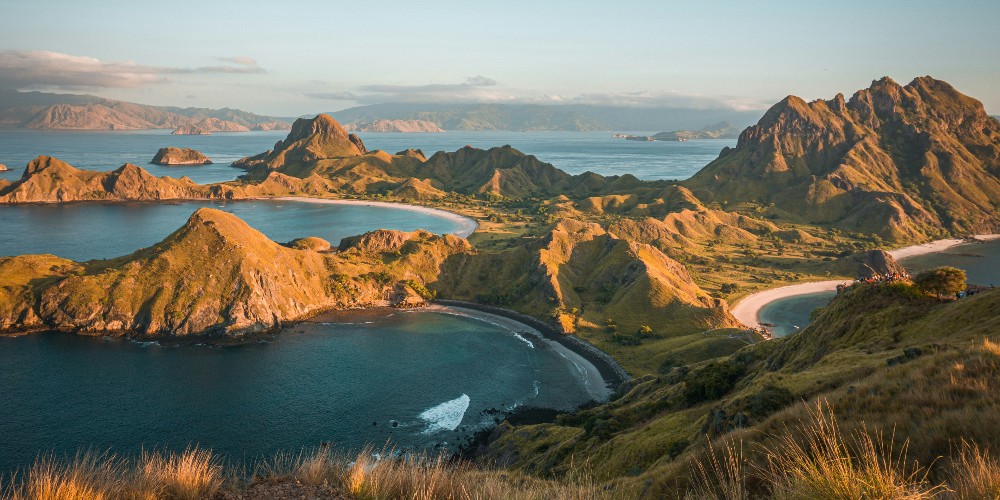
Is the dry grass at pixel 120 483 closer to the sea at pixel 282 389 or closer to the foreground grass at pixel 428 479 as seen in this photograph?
the foreground grass at pixel 428 479

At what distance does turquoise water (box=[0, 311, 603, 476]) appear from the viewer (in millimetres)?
84000

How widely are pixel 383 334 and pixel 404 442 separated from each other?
49.7m

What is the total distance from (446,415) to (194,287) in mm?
78612

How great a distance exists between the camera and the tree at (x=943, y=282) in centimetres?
5075

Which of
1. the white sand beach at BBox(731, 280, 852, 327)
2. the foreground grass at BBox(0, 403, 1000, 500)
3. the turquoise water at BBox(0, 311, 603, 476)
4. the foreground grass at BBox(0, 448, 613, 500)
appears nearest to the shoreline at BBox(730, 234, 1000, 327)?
the white sand beach at BBox(731, 280, 852, 327)

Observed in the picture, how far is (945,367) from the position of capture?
20.5m

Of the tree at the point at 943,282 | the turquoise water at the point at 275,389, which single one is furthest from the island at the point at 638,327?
the turquoise water at the point at 275,389

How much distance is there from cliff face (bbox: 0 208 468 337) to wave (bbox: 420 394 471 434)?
5725 centimetres

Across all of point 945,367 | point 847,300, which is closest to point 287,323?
point 847,300

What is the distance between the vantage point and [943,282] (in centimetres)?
5128

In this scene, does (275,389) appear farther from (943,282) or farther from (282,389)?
→ (943,282)

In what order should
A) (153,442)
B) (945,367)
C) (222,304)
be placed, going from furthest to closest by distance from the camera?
(222,304)
(153,442)
(945,367)

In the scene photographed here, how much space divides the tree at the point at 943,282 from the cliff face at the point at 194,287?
413 feet

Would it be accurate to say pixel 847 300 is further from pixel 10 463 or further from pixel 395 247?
pixel 395 247
